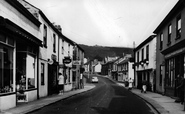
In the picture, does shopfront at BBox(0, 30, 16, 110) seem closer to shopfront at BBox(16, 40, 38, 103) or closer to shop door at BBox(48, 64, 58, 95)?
shopfront at BBox(16, 40, 38, 103)

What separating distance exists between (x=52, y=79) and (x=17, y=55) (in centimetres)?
788

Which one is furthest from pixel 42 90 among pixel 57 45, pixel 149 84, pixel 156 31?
pixel 149 84

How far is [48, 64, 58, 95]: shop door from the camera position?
20.7 metres

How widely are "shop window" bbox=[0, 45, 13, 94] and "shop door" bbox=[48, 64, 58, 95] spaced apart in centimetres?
887

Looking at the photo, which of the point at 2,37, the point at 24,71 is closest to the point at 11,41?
the point at 2,37

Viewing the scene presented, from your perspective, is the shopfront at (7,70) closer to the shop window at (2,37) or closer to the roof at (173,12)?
the shop window at (2,37)

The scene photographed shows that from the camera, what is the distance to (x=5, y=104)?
10812 millimetres

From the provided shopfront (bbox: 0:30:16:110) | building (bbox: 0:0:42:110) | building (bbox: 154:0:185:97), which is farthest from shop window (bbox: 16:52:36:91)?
building (bbox: 154:0:185:97)

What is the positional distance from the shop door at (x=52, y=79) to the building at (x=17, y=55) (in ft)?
14.2

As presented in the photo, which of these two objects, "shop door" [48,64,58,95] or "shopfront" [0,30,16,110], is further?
"shop door" [48,64,58,95]

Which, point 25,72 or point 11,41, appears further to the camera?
point 25,72

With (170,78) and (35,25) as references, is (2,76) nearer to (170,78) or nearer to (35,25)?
(35,25)

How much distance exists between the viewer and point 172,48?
18.9 metres

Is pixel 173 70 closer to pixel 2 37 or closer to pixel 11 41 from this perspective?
pixel 11 41
